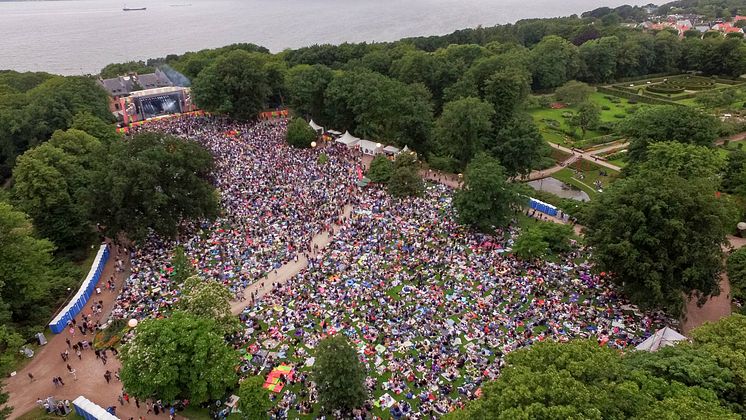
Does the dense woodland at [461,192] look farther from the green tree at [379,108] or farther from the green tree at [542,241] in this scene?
the green tree at [542,241]

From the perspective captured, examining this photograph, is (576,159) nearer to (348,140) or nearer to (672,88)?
(348,140)

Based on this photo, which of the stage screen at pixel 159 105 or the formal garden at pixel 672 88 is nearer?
the stage screen at pixel 159 105

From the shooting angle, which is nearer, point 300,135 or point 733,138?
point 300,135

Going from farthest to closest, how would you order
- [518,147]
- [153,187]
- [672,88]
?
[672,88], [518,147], [153,187]

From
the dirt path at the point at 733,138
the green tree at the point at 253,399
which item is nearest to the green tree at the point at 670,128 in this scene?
the dirt path at the point at 733,138

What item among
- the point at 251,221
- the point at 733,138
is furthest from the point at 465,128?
the point at 733,138

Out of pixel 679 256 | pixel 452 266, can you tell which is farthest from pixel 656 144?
pixel 452 266
